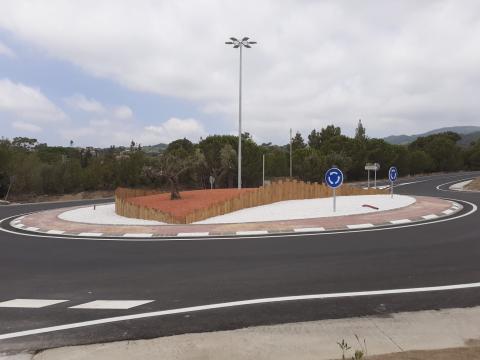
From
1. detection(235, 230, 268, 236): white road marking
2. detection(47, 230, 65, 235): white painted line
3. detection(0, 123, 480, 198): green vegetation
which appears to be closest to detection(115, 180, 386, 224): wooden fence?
detection(235, 230, 268, 236): white road marking

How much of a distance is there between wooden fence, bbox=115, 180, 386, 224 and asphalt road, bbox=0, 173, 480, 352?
4.73 meters

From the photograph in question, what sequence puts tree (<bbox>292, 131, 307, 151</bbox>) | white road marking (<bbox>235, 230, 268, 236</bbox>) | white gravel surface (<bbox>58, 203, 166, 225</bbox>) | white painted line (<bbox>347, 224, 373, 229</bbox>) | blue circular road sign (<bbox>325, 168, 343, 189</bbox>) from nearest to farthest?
white road marking (<bbox>235, 230, 268, 236</bbox>)
white painted line (<bbox>347, 224, 373, 229</bbox>)
blue circular road sign (<bbox>325, 168, 343, 189</bbox>)
white gravel surface (<bbox>58, 203, 166, 225</bbox>)
tree (<bbox>292, 131, 307, 151</bbox>)

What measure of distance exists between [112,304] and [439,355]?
4295 millimetres

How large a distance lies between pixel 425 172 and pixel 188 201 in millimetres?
69072

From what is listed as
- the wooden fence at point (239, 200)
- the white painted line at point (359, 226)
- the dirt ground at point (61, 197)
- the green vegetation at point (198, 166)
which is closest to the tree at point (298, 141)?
the green vegetation at point (198, 166)

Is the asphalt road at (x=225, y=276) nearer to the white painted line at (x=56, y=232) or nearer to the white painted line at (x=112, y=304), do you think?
the white painted line at (x=112, y=304)

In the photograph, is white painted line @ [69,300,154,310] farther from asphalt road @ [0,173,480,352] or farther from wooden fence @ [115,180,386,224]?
wooden fence @ [115,180,386,224]

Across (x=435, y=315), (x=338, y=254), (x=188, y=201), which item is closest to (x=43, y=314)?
(x=435, y=315)

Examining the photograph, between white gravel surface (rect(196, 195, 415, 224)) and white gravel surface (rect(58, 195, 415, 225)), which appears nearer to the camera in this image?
white gravel surface (rect(196, 195, 415, 224))

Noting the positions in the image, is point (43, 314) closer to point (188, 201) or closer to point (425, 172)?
point (188, 201)

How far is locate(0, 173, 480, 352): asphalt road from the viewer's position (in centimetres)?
570

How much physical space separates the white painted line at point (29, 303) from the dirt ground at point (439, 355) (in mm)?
4647

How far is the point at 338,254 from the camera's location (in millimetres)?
9984

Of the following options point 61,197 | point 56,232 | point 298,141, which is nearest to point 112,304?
point 56,232
